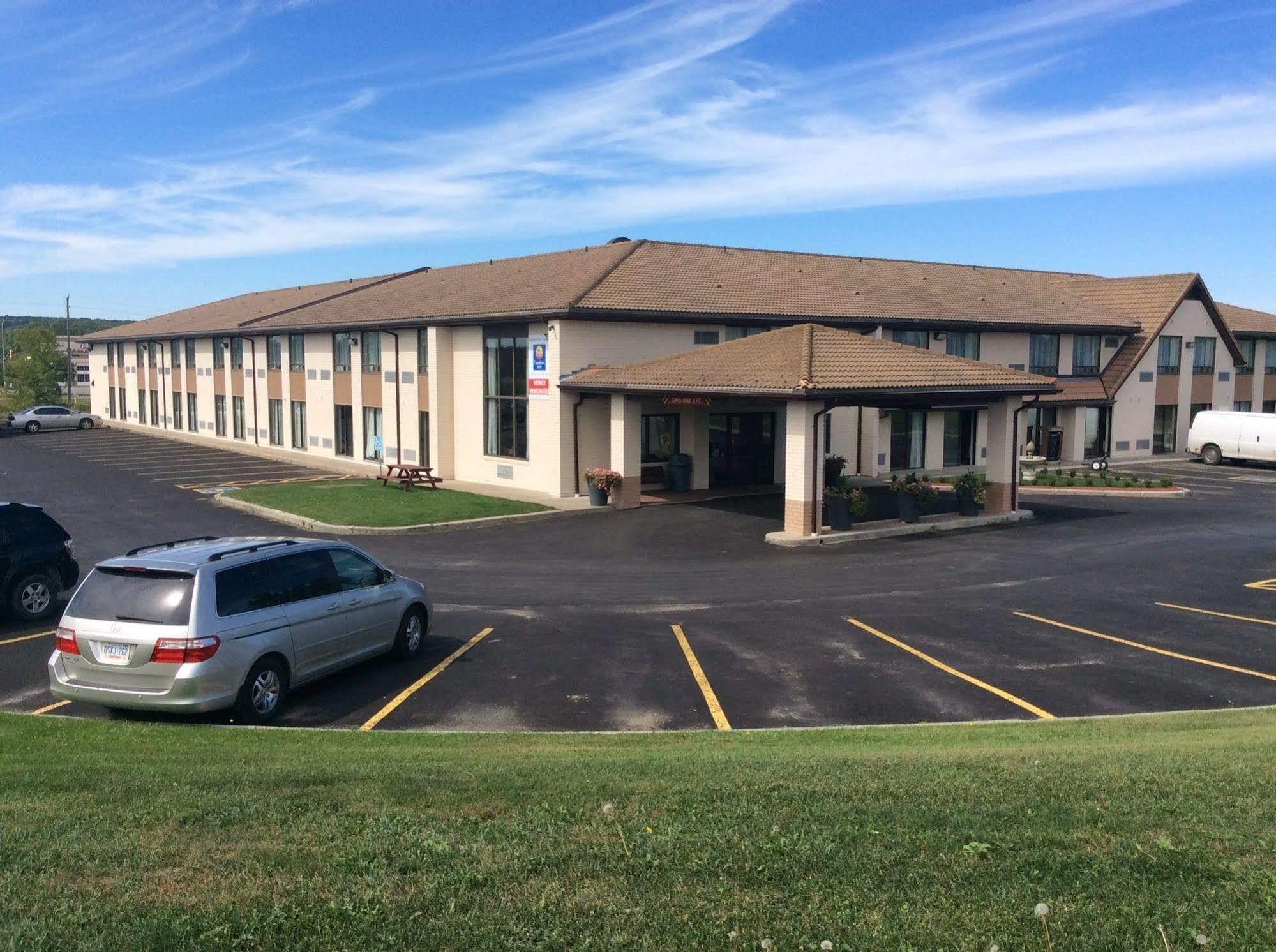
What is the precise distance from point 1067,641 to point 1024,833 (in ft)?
30.0

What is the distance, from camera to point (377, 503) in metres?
28.1

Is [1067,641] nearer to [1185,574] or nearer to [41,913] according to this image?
[1185,574]

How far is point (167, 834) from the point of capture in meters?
6.07

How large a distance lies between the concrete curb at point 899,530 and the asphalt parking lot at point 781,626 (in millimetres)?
603

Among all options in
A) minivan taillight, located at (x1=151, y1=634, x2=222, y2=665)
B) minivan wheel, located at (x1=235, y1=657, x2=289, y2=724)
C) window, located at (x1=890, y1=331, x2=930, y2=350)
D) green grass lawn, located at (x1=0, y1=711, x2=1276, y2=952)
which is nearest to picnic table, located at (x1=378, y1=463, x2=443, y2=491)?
window, located at (x1=890, y1=331, x2=930, y2=350)

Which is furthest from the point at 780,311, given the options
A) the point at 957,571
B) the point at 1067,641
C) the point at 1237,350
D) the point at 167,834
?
the point at 167,834

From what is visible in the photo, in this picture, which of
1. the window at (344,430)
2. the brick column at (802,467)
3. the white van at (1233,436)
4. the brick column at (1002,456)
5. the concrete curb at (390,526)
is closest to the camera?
the brick column at (802,467)

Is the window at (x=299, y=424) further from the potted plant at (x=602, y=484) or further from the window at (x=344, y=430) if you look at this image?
the potted plant at (x=602, y=484)

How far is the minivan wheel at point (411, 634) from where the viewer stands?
13.1 meters

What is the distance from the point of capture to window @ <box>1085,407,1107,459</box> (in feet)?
141

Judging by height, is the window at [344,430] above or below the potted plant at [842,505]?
above

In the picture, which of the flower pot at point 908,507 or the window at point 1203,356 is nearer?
the flower pot at point 908,507

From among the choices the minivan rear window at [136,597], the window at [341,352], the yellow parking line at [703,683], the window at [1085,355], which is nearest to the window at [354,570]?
the minivan rear window at [136,597]

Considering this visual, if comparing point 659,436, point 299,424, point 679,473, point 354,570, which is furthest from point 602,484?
point 299,424
